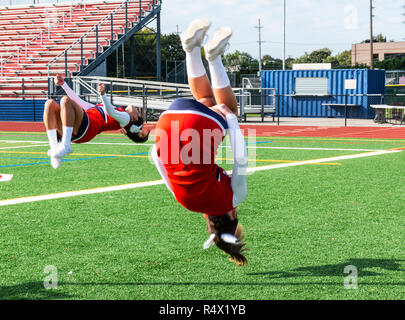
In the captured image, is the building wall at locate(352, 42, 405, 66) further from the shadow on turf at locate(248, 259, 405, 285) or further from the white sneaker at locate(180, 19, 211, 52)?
the white sneaker at locate(180, 19, 211, 52)

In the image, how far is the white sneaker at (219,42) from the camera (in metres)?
3.12

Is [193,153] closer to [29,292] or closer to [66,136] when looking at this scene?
[66,136]

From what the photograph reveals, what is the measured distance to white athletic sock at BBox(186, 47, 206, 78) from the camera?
11.0ft

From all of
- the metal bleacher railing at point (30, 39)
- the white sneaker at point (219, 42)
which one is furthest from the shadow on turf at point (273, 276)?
the metal bleacher railing at point (30, 39)

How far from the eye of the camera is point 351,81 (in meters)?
35.4

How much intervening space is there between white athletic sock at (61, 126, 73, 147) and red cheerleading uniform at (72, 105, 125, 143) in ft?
0.28

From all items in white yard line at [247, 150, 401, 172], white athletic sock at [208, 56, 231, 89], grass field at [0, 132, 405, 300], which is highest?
white athletic sock at [208, 56, 231, 89]

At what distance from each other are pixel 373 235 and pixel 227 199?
3902 millimetres

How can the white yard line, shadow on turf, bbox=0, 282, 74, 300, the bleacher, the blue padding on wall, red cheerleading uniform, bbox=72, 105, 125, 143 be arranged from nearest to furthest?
red cheerleading uniform, bbox=72, 105, 125, 143 < shadow on turf, bbox=0, 282, 74, 300 < the white yard line < the blue padding on wall < the bleacher

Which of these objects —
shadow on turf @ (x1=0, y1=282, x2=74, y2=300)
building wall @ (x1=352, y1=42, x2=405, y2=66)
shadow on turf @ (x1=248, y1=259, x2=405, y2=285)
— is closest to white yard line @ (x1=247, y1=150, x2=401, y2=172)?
shadow on turf @ (x1=248, y1=259, x2=405, y2=285)

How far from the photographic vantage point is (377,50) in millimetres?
111562

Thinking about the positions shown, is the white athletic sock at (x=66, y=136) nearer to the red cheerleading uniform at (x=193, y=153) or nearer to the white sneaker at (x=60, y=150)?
the white sneaker at (x=60, y=150)

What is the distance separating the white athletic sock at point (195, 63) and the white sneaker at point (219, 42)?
Result: 118 mm

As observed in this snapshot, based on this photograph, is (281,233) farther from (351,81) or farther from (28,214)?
(351,81)
